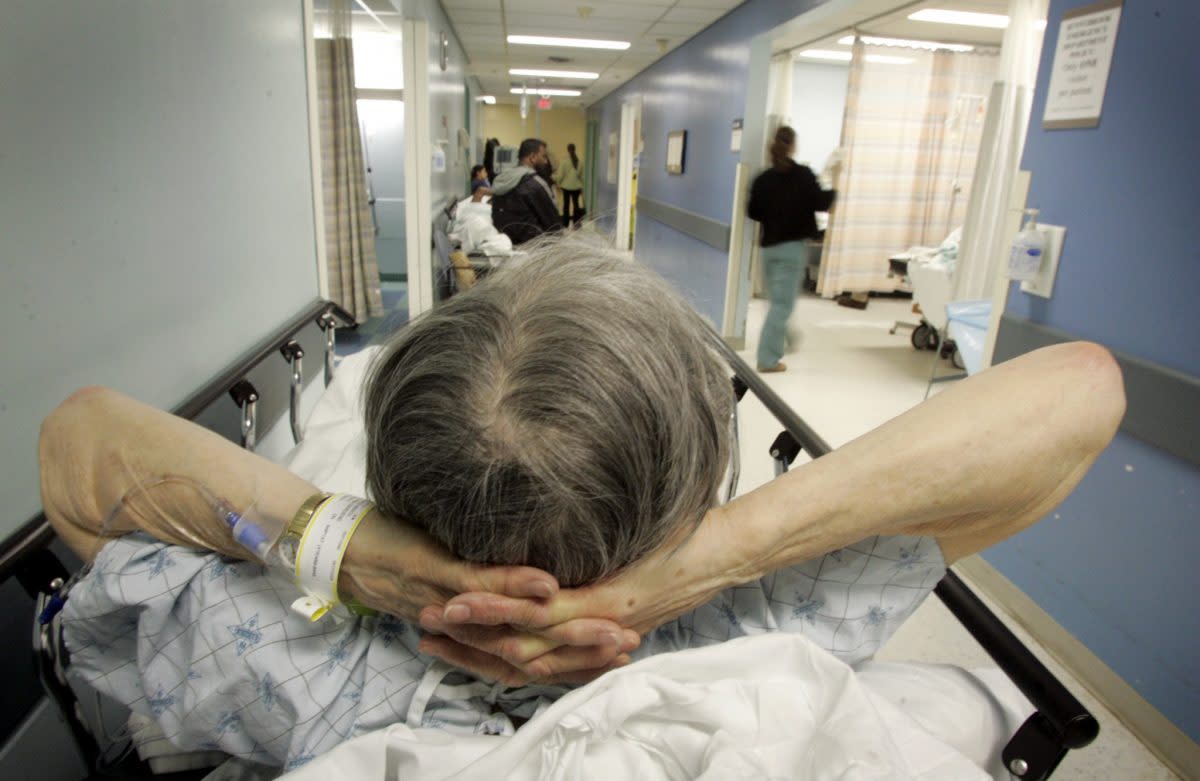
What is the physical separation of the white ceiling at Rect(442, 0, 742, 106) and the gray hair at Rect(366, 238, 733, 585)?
5110mm

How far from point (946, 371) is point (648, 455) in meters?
5.04

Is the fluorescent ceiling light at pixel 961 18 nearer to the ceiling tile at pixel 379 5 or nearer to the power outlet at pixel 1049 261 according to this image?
the ceiling tile at pixel 379 5

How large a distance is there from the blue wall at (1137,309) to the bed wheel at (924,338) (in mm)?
3505

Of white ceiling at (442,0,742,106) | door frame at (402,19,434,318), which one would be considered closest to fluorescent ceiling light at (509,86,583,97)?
white ceiling at (442,0,742,106)

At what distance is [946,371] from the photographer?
4.98 metres

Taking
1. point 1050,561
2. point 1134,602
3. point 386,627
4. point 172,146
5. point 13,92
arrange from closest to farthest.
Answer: point 386,627 < point 13,92 < point 172,146 < point 1134,602 < point 1050,561

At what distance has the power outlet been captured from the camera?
2.04 meters

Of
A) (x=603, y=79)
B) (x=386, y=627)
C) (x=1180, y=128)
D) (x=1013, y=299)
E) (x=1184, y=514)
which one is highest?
(x=603, y=79)

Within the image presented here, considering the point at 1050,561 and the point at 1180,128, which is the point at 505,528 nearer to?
the point at 1180,128

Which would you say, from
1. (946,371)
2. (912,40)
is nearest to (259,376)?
(946,371)

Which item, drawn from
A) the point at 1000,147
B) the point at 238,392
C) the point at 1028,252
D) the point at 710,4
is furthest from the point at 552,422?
the point at 710,4

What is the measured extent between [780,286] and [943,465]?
400cm

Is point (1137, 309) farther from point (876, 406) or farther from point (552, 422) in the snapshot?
point (876, 406)

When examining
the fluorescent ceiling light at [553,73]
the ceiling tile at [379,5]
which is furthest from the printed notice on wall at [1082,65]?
the fluorescent ceiling light at [553,73]
